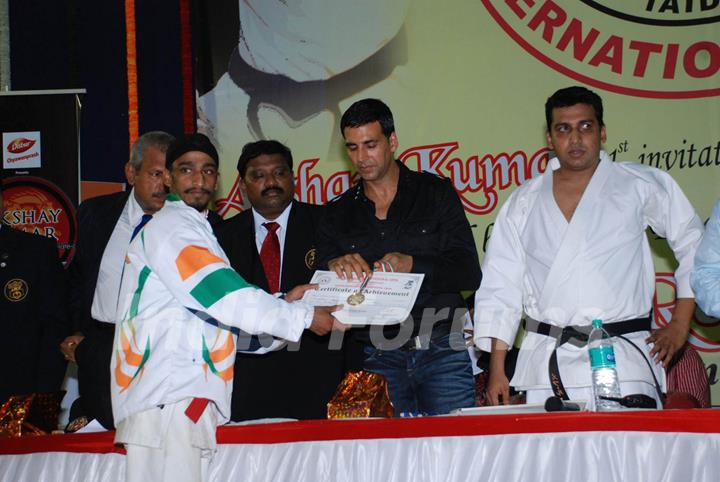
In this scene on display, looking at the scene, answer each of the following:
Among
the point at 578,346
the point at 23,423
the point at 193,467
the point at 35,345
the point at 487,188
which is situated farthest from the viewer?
the point at 487,188

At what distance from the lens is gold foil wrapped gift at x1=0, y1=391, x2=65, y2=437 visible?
154 inches

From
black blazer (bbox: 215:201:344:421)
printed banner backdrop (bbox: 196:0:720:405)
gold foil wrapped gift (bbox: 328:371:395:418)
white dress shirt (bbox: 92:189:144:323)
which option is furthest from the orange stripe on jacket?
printed banner backdrop (bbox: 196:0:720:405)

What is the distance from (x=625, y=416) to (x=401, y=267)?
45.9 inches

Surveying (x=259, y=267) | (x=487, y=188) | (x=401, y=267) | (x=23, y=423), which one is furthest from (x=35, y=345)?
(x=487, y=188)

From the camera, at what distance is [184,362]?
309 centimetres

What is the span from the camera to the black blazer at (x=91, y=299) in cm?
429

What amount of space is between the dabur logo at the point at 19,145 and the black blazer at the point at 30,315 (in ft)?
3.75

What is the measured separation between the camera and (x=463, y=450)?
296cm

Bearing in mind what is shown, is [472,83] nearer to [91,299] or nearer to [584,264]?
[584,264]

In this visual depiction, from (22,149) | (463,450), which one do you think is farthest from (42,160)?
(463,450)

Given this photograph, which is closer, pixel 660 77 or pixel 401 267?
pixel 401 267

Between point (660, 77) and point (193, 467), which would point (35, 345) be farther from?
point (660, 77)

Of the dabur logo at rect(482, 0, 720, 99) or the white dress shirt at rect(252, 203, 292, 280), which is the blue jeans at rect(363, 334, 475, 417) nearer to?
the white dress shirt at rect(252, 203, 292, 280)

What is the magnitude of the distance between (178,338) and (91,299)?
1.85m
